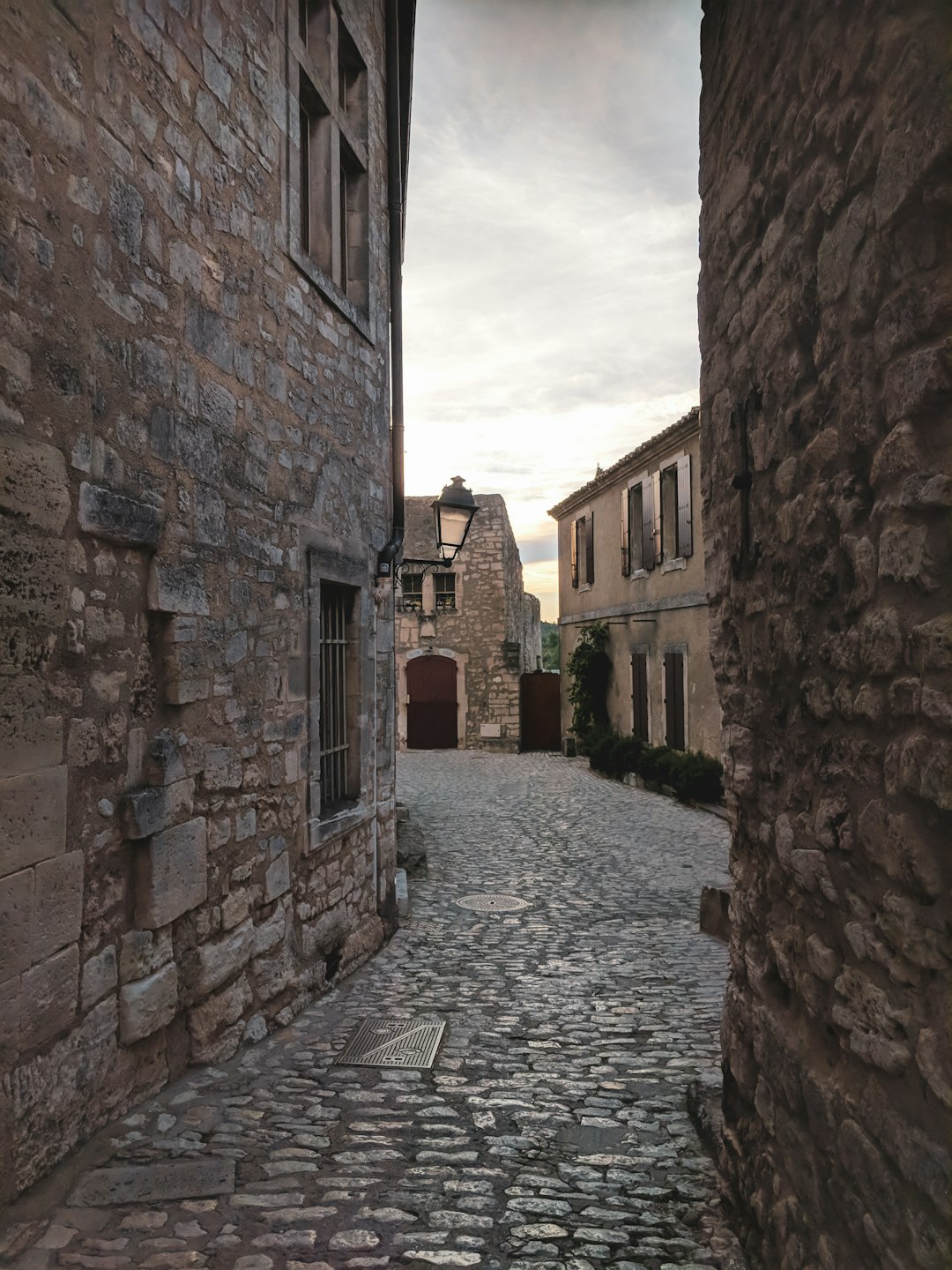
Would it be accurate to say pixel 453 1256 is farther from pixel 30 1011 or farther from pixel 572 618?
pixel 572 618

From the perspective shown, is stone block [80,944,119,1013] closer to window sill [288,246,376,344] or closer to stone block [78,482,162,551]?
stone block [78,482,162,551]

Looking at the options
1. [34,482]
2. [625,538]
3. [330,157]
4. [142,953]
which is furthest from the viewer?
[625,538]

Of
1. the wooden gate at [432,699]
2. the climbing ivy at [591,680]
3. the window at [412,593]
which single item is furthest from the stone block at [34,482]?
the wooden gate at [432,699]

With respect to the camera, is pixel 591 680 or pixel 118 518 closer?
pixel 118 518

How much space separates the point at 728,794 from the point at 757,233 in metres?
1.81

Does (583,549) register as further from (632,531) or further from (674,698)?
(674,698)

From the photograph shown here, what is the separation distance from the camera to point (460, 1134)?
307 centimetres

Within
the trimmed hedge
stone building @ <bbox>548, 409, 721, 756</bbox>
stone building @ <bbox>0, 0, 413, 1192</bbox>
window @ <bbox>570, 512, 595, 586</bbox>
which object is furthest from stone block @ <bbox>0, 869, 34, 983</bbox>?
window @ <bbox>570, 512, 595, 586</bbox>

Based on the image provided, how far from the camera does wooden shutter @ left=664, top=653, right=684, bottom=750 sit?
40.4ft

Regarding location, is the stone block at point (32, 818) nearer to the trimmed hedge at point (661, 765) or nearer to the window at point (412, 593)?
the trimmed hedge at point (661, 765)

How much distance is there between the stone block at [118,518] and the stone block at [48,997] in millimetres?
1402

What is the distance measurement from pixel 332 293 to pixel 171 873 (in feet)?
11.4

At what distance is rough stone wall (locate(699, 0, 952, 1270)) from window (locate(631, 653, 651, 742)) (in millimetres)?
11212

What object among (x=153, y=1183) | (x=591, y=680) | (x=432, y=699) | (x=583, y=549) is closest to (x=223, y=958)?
(x=153, y=1183)
